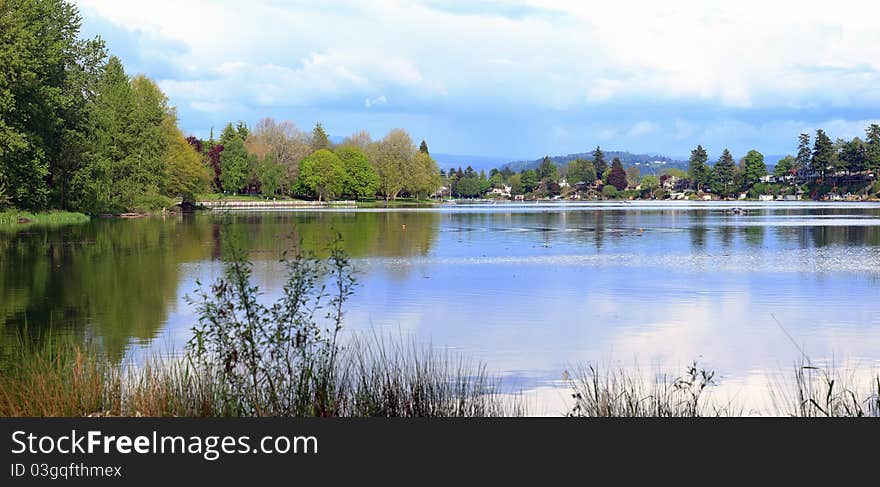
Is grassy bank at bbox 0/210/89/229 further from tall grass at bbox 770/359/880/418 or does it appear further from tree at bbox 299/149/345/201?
tree at bbox 299/149/345/201

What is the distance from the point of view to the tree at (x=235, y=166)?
13675 centimetres

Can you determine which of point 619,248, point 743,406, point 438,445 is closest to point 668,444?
point 438,445

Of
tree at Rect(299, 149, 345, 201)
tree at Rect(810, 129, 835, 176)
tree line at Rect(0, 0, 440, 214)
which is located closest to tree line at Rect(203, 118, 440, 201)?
tree at Rect(299, 149, 345, 201)

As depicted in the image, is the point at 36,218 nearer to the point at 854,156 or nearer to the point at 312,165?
the point at 312,165

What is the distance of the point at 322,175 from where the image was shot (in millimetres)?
142750

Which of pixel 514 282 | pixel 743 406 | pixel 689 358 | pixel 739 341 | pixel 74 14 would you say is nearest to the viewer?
pixel 743 406

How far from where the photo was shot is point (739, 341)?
16938 millimetres

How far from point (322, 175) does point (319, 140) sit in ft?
127

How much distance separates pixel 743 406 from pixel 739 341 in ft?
17.6

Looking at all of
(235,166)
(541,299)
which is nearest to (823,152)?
(235,166)

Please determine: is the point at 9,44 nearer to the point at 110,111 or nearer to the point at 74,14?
the point at 74,14

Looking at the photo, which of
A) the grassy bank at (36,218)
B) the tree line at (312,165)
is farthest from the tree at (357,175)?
the grassy bank at (36,218)

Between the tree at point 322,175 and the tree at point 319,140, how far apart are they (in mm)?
28817

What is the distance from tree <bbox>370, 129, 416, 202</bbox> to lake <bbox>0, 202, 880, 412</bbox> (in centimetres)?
11646
